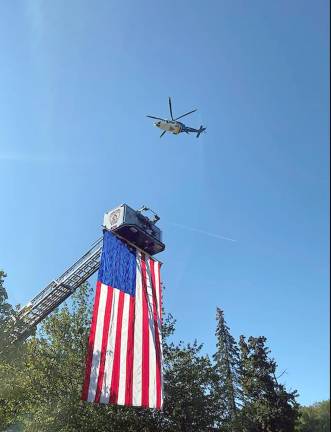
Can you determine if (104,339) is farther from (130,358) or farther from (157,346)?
(157,346)

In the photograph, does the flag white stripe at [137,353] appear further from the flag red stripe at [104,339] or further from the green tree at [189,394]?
the green tree at [189,394]

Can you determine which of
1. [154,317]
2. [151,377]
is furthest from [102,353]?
[154,317]

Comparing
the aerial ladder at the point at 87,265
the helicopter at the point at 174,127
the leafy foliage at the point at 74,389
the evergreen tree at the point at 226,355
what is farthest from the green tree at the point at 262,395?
the helicopter at the point at 174,127

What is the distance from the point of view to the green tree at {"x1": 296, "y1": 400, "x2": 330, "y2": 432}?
54469 mm

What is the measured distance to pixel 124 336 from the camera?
55.0ft

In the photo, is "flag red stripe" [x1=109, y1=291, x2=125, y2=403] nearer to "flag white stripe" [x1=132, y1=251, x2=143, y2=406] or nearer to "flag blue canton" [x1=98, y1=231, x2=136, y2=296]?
"flag white stripe" [x1=132, y1=251, x2=143, y2=406]

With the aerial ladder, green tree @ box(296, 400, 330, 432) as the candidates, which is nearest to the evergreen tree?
green tree @ box(296, 400, 330, 432)

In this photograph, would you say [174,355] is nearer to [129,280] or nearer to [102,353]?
[129,280]

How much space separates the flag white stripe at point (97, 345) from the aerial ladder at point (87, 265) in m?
6.10

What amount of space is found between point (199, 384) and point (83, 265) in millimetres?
10772

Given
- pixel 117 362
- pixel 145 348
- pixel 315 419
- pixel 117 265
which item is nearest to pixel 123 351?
pixel 117 362

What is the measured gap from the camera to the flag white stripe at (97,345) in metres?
14.6

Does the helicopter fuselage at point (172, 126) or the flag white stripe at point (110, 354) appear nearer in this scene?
the flag white stripe at point (110, 354)

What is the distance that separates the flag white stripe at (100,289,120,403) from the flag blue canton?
3.12 feet
